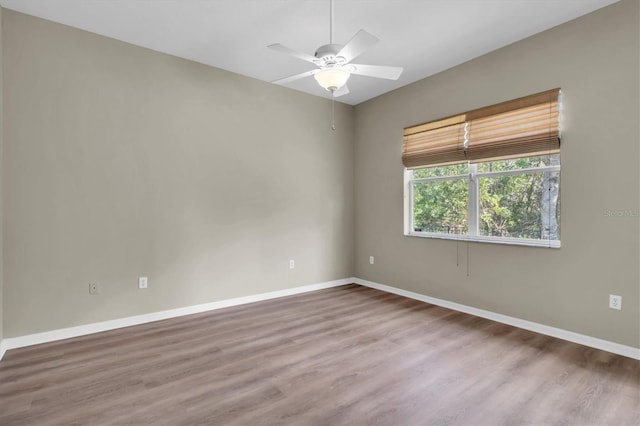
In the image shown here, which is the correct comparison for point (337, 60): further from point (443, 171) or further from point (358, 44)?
point (443, 171)

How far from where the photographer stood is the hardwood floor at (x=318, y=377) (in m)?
1.87

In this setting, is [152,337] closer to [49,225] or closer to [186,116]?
[49,225]

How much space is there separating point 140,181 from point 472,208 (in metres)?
3.61

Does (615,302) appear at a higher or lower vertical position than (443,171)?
lower

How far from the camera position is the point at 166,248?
11.4 ft

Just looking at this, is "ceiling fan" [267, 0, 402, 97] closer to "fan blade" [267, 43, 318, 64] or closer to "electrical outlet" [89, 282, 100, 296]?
"fan blade" [267, 43, 318, 64]

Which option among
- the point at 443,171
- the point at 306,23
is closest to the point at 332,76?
the point at 306,23

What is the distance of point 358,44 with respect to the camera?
2.02 meters

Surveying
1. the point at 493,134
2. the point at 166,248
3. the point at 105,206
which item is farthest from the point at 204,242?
the point at 493,134

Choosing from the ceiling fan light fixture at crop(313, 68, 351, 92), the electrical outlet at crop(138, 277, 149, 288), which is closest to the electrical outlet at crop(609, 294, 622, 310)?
the ceiling fan light fixture at crop(313, 68, 351, 92)

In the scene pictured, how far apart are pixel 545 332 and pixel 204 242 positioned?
357 centimetres

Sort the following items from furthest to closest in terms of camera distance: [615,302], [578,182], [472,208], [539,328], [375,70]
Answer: [472,208], [539,328], [578,182], [615,302], [375,70]

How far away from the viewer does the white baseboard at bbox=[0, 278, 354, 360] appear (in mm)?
2773

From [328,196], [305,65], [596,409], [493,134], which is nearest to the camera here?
[596,409]
